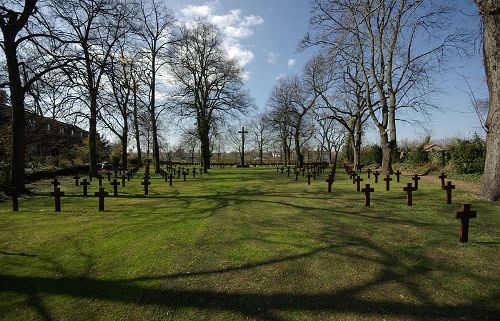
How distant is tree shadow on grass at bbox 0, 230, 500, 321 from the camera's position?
12.3 feet

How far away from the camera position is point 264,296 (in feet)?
13.5

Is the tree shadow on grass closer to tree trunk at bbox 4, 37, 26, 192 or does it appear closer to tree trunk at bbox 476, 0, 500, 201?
tree trunk at bbox 476, 0, 500, 201

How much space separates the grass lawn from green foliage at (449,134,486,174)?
10.9m

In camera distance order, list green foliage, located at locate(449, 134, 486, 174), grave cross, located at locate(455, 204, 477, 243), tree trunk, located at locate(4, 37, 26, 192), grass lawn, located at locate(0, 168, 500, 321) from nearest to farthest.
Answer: grass lawn, located at locate(0, 168, 500, 321)
grave cross, located at locate(455, 204, 477, 243)
tree trunk, located at locate(4, 37, 26, 192)
green foliage, located at locate(449, 134, 486, 174)

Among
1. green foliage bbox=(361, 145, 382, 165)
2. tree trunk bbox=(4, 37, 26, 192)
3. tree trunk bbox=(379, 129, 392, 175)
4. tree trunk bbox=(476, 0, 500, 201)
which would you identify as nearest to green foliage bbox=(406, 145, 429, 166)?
tree trunk bbox=(379, 129, 392, 175)

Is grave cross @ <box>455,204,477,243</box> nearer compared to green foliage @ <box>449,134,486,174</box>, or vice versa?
grave cross @ <box>455,204,477,243</box>

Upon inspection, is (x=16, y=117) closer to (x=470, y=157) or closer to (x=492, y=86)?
(x=492, y=86)

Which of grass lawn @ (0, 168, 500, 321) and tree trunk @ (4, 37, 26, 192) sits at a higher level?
tree trunk @ (4, 37, 26, 192)

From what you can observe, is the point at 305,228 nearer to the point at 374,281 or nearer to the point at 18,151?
the point at 374,281

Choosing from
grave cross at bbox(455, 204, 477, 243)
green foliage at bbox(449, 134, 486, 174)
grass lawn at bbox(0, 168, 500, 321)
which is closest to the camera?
grass lawn at bbox(0, 168, 500, 321)

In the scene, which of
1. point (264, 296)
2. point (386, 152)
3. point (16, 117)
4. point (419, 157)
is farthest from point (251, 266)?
point (419, 157)

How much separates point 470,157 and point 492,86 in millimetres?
10100

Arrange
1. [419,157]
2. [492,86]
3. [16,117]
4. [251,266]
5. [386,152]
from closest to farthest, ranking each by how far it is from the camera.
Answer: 1. [251,266]
2. [492,86]
3. [16,117]
4. [386,152]
5. [419,157]

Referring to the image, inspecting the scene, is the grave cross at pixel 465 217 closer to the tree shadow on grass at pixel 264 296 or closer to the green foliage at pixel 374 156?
the tree shadow on grass at pixel 264 296
